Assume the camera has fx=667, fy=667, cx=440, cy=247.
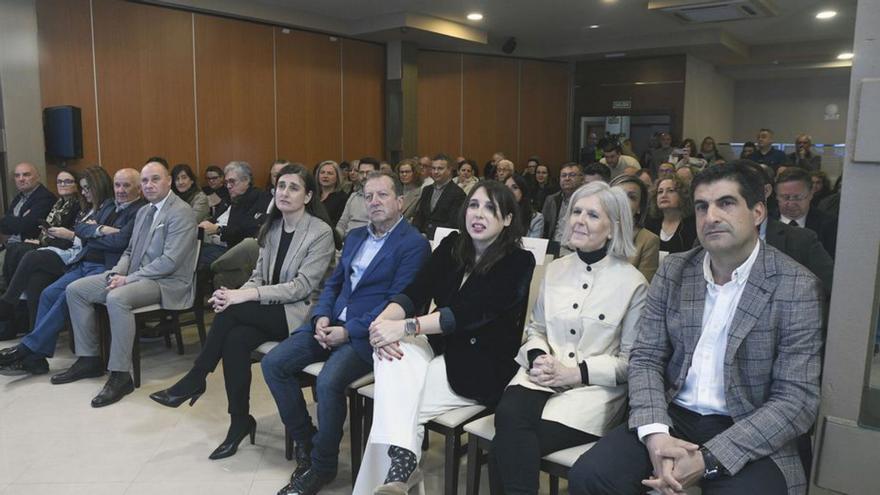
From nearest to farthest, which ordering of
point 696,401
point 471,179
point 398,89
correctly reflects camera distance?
point 696,401, point 471,179, point 398,89

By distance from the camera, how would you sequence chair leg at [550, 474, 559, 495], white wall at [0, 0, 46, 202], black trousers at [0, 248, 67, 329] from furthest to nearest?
white wall at [0, 0, 46, 202] < black trousers at [0, 248, 67, 329] < chair leg at [550, 474, 559, 495]

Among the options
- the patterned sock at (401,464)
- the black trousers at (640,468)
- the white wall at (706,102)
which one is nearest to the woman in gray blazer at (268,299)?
the patterned sock at (401,464)

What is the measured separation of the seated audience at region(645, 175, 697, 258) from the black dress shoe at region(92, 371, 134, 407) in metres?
3.11

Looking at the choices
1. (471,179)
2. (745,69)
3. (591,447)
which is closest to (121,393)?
(591,447)

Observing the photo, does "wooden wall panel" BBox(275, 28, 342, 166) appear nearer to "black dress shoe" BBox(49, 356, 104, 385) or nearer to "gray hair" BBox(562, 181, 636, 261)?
"black dress shoe" BBox(49, 356, 104, 385)

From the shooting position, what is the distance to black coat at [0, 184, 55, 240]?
529 centimetres

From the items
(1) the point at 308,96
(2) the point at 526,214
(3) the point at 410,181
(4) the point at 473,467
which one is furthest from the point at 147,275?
(1) the point at 308,96

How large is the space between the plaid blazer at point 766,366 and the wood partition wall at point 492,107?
25.2ft

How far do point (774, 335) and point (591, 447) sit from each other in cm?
61

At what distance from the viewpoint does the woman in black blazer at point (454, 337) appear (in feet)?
7.66

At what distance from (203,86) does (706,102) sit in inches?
314

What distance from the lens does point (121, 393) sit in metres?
3.76

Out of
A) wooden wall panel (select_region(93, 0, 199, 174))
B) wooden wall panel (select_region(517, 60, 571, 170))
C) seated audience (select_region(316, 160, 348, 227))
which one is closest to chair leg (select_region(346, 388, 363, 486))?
seated audience (select_region(316, 160, 348, 227))

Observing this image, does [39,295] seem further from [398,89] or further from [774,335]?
[398,89]
